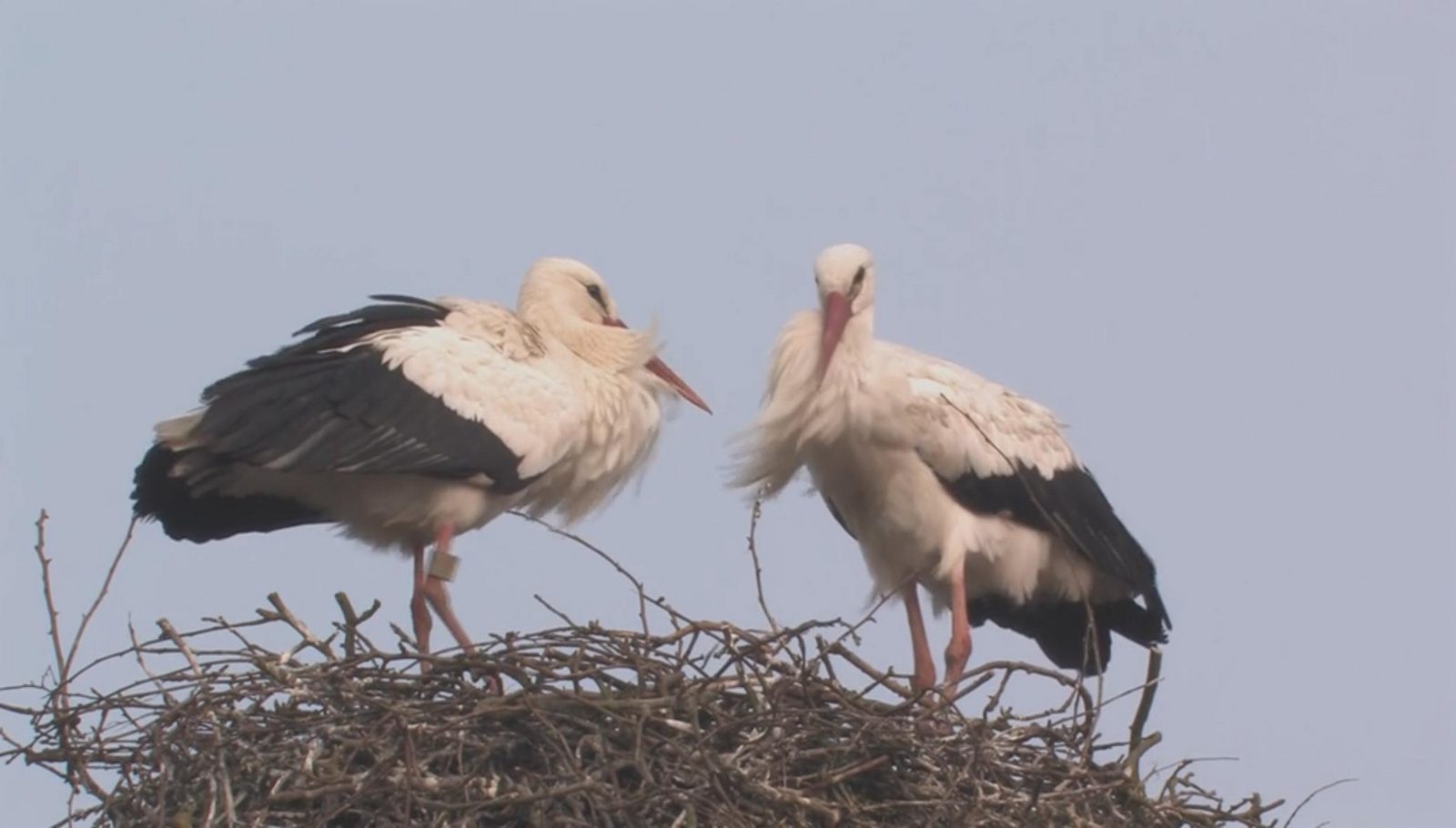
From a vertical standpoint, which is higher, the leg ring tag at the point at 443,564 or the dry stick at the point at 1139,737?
the leg ring tag at the point at 443,564

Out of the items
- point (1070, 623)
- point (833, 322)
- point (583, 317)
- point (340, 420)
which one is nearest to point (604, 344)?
point (583, 317)

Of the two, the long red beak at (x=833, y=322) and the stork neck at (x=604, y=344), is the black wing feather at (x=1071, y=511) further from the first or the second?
the stork neck at (x=604, y=344)

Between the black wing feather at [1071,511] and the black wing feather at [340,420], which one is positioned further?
the black wing feather at [1071,511]

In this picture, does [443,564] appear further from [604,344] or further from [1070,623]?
[1070,623]

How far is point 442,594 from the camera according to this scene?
824 centimetres

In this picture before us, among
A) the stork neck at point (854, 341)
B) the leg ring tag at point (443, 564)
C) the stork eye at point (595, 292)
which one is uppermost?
the stork eye at point (595, 292)

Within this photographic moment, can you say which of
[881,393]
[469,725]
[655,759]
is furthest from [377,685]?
[881,393]

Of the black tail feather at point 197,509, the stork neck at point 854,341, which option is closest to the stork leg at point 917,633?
the stork neck at point 854,341

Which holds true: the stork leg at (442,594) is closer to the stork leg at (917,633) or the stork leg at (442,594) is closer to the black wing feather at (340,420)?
the black wing feather at (340,420)

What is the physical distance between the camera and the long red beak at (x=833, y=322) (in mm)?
8133

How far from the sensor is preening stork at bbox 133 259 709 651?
7812mm

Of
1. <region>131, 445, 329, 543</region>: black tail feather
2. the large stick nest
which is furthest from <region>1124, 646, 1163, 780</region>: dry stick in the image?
<region>131, 445, 329, 543</region>: black tail feather

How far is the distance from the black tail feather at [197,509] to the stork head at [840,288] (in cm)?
156

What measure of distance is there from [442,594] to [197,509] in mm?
742
